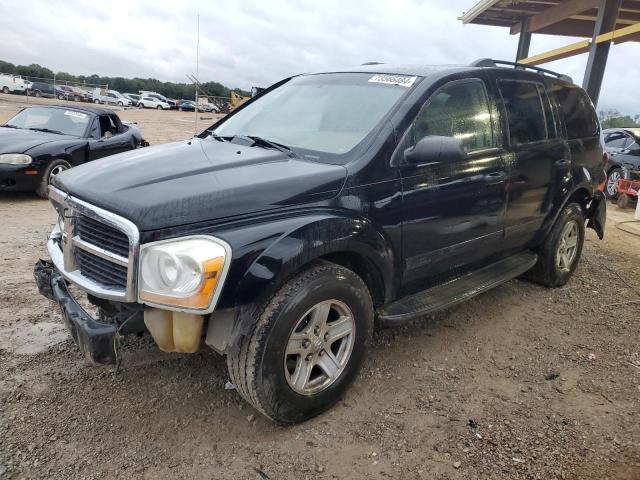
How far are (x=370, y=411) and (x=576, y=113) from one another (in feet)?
11.7

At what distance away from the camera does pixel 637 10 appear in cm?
1277

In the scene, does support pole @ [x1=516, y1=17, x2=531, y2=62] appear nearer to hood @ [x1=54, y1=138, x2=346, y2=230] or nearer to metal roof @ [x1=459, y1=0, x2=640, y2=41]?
metal roof @ [x1=459, y1=0, x2=640, y2=41]

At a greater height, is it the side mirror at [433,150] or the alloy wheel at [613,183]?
the side mirror at [433,150]

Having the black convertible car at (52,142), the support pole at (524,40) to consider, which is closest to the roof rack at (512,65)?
the black convertible car at (52,142)

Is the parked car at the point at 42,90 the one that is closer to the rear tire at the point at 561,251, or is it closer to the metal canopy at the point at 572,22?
the metal canopy at the point at 572,22

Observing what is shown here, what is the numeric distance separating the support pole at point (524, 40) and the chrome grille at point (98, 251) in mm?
16369

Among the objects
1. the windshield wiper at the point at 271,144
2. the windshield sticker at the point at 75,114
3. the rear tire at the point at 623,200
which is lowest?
the rear tire at the point at 623,200

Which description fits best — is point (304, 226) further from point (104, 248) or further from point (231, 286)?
point (104, 248)

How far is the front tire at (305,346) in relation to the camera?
2432 millimetres

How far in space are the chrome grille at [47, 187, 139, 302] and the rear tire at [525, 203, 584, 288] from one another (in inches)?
150

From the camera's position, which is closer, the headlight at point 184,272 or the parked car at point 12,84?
the headlight at point 184,272

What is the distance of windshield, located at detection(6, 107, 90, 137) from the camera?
8273 millimetres

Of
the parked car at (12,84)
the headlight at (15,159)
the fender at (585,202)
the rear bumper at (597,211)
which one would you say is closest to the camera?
the fender at (585,202)

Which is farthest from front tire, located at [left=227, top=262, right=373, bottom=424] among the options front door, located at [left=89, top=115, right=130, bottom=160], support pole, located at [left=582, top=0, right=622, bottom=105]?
support pole, located at [left=582, top=0, right=622, bottom=105]
